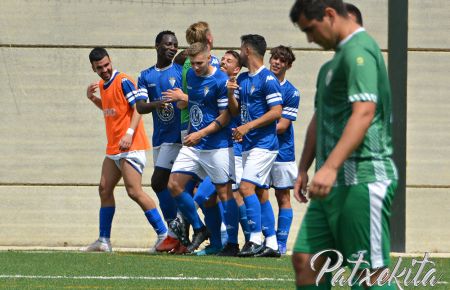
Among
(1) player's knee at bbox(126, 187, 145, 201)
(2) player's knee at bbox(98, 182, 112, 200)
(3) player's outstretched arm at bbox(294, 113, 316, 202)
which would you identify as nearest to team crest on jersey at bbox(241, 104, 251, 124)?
(1) player's knee at bbox(126, 187, 145, 201)

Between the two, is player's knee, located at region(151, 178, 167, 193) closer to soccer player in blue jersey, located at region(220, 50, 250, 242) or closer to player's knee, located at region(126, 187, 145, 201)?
player's knee, located at region(126, 187, 145, 201)

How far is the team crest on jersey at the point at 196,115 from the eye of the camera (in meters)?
10.8

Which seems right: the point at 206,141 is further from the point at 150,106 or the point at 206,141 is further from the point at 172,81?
the point at 172,81

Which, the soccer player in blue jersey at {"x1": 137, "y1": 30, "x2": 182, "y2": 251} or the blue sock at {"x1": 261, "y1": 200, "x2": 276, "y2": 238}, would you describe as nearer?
the blue sock at {"x1": 261, "y1": 200, "x2": 276, "y2": 238}

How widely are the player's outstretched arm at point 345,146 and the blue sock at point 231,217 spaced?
5.81 meters

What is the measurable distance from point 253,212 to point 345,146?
5.62 metres

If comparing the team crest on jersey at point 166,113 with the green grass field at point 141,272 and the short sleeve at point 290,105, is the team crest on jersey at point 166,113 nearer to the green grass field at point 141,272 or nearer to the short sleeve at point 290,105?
the short sleeve at point 290,105

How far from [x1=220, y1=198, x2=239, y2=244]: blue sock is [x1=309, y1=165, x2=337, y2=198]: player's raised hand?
5.91m

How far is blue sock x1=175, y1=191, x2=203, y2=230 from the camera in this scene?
427 inches

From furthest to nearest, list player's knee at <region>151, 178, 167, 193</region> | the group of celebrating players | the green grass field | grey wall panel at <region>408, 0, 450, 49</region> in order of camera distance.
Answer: grey wall panel at <region>408, 0, 450, 49</region>
player's knee at <region>151, 178, 167, 193</region>
the group of celebrating players
the green grass field

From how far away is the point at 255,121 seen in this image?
10492 millimetres

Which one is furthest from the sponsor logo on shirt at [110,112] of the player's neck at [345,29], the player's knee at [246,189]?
the player's neck at [345,29]

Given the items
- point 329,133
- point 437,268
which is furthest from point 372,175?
point 437,268

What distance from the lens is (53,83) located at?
44.4 ft
